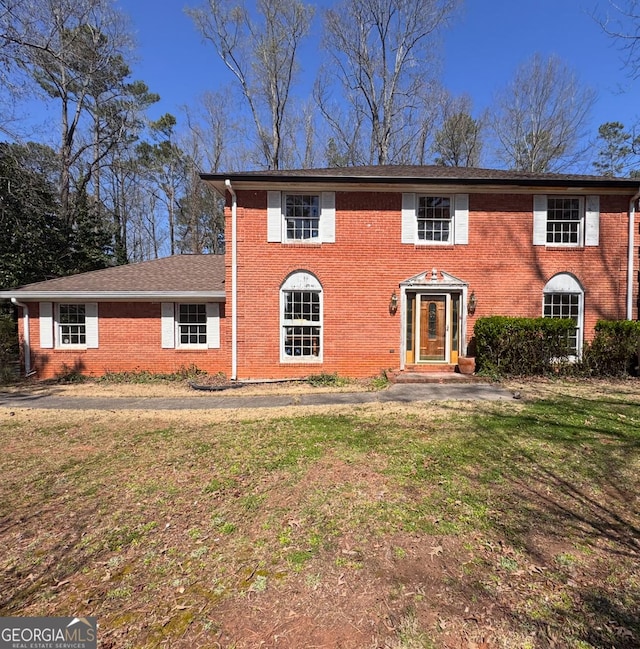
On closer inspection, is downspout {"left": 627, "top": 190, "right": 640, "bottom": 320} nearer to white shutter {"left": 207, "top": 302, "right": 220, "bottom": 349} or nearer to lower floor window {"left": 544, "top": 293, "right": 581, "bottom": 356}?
Result: lower floor window {"left": 544, "top": 293, "right": 581, "bottom": 356}

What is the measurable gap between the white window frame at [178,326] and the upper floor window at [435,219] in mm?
6324

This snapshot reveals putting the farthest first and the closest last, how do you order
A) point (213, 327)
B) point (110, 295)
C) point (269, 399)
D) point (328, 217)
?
1. point (213, 327)
2. point (110, 295)
3. point (328, 217)
4. point (269, 399)

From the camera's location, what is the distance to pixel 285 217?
10.0 m

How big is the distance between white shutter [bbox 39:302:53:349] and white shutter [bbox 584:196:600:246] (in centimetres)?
1653

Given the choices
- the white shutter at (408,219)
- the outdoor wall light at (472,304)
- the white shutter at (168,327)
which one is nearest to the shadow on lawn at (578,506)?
the outdoor wall light at (472,304)


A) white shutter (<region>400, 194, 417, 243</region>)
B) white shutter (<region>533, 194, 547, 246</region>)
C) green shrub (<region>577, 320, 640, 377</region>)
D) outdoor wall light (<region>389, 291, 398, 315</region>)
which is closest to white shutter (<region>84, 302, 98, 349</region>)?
outdoor wall light (<region>389, 291, 398, 315</region>)

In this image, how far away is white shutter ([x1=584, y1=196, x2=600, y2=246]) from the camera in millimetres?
10008

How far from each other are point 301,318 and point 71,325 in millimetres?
7630

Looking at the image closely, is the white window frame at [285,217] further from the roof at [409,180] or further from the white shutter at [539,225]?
the white shutter at [539,225]

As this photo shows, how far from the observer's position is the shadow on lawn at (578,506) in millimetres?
2172

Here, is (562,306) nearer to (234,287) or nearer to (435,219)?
(435,219)

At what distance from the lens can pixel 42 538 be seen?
3.07 m

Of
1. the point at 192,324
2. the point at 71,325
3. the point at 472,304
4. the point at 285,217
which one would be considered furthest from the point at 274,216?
the point at 71,325

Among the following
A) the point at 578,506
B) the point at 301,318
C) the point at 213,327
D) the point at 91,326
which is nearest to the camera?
the point at 578,506
